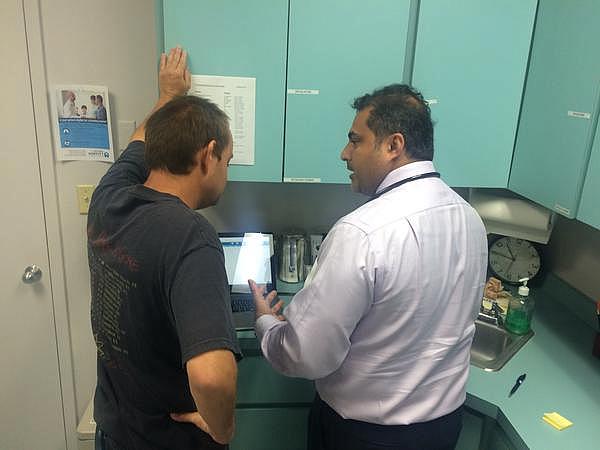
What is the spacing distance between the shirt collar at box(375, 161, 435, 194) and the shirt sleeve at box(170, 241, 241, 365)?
491mm

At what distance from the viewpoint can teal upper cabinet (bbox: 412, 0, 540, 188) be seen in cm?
146

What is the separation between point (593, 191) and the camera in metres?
1.24

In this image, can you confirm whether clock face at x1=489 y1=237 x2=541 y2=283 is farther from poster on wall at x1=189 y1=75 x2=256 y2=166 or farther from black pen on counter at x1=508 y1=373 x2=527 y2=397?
poster on wall at x1=189 y1=75 x2=256 y2=166

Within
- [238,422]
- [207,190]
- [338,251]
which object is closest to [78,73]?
[207,190]

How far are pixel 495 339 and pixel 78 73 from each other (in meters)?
1.82

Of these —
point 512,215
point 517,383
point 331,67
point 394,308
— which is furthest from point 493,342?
point 331,67

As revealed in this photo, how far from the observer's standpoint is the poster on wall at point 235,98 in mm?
1429

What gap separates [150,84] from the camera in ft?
5.76

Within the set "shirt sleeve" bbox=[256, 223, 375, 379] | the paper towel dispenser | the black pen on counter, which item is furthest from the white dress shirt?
the paper towel dispenser

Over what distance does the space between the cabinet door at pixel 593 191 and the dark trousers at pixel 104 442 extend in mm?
1361

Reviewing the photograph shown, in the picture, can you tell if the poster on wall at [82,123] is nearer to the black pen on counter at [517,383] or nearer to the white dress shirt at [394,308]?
the white dress shirt at [394,308]

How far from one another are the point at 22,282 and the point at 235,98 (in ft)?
3.91

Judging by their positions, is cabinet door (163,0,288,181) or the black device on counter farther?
the black device on counter

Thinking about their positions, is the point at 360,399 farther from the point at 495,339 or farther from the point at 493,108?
the point at 493,108
